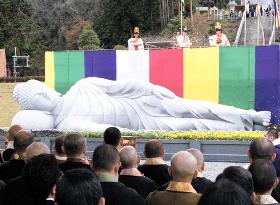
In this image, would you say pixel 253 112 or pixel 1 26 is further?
pixel 1 26

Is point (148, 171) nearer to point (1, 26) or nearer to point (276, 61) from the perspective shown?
point (276, 61)

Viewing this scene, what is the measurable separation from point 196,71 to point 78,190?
37.8 feet

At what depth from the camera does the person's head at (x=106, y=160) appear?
388 centimetres

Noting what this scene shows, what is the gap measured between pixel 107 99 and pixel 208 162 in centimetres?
320

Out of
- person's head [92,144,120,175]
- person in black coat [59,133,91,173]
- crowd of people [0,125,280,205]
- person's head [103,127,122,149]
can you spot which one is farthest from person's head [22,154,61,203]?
person's head [103,127,122,149]

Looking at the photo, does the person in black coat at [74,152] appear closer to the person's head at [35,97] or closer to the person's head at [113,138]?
the person's head at [113,138]

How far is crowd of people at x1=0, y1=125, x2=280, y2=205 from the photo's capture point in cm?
301

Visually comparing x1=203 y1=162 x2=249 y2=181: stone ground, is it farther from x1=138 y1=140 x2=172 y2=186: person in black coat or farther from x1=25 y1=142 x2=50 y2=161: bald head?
x1=25 y1=142 x2=50 y2=161: bald head

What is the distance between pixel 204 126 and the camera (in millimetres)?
13492

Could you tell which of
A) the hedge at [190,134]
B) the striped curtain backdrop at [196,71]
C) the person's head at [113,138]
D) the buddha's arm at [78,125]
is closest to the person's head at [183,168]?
the person's head at [113,138]

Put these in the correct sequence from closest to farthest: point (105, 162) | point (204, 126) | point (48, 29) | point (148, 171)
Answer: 1. point (105, 162)
2. point (148, 171)
3. point (204, 126)
4. point (48, 29)

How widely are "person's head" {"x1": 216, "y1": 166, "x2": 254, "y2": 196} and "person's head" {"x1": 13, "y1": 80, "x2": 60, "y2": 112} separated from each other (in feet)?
34.6

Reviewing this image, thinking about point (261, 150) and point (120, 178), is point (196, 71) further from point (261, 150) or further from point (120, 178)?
point (120, 178)

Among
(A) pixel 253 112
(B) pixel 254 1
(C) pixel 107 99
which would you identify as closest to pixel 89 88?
(C) pixel 107 99
